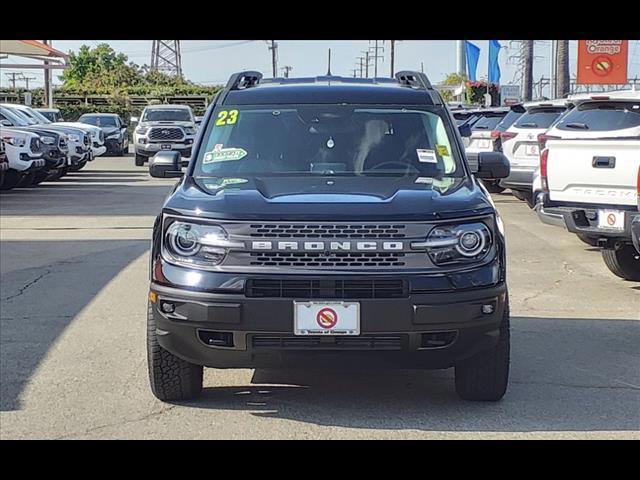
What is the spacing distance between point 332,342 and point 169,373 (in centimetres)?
106

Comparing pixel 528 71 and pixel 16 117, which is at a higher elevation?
pixel 528 71

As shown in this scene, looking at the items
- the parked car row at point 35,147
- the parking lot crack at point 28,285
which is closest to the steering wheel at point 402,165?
the parking lot crack at point 28,285

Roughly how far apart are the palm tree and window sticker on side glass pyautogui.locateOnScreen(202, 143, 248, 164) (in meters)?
27.9

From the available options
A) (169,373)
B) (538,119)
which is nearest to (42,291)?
(169,373)

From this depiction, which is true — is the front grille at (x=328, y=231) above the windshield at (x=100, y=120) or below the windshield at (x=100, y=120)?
above

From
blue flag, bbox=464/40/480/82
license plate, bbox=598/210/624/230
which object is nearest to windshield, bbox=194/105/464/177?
license plate, bbox=598/210/624/230

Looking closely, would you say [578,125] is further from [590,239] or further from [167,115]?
[167,115]

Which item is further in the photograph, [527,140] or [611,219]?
[527,140]

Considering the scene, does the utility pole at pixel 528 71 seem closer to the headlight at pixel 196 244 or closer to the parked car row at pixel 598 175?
the parked car row at pixel 598 175

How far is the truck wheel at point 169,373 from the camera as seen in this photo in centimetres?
532

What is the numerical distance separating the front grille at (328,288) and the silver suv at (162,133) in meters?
22.4

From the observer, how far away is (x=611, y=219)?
913 cm
